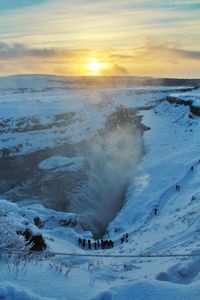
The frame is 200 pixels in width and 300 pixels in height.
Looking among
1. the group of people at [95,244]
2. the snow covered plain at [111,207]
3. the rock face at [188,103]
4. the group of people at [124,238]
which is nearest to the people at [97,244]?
the group of people at [95,244]

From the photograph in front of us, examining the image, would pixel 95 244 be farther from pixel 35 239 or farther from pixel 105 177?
pixel 105 177

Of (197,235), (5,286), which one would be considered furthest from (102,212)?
(5,286)

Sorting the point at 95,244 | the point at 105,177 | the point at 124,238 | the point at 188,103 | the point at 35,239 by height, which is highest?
the point at 188,103

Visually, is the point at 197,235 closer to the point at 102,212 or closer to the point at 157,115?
the point at 102,212

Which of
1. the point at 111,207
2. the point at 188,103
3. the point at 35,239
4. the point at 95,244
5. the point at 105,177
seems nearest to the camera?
the point at 35,239

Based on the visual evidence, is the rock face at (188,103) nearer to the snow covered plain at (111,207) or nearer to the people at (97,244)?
the snow covered plain at (111,207)

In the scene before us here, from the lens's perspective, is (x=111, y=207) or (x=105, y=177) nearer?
(x=111, y=207)

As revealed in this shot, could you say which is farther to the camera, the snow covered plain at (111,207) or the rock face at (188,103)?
the rock face at (188,103)

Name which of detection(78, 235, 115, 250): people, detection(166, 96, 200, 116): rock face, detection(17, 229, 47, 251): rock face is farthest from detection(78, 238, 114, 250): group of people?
detection(166, 96, 200, 116): rock face

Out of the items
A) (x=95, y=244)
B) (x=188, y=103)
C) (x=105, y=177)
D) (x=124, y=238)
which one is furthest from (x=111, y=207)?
(x=188, y=103)
